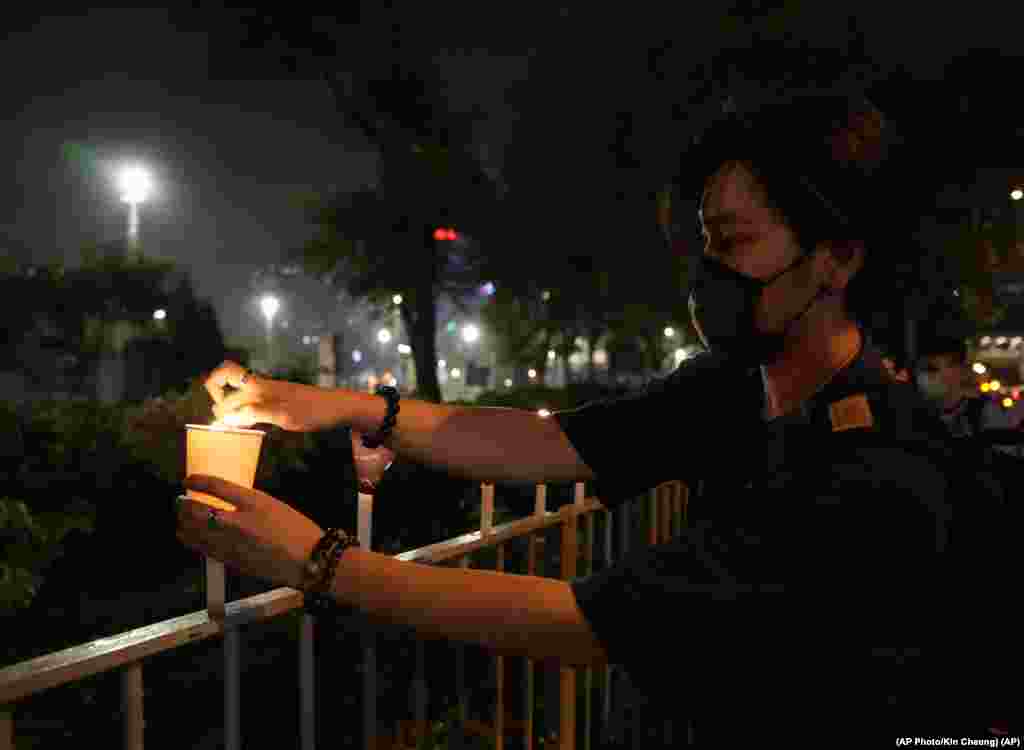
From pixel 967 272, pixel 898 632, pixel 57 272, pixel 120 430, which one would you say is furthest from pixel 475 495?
pixel 57 272

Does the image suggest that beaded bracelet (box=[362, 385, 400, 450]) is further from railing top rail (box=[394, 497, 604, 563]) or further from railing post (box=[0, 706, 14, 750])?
railing post (box=[0, 706, 14, 750])

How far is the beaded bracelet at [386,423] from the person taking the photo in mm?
2053

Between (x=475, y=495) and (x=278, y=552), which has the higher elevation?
(x=278, y=552)

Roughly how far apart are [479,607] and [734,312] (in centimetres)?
80

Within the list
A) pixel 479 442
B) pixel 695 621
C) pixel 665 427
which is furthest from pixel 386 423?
pixel 695 621

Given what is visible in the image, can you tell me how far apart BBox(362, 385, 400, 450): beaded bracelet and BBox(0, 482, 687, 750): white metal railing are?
170 millimetres

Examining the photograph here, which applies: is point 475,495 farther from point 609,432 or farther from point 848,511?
point 848,511

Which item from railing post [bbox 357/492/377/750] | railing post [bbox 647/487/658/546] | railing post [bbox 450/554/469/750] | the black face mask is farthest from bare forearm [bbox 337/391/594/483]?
railing post [bbox 647/487/658/546]

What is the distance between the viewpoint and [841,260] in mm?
1583

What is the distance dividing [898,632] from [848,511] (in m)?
0.19

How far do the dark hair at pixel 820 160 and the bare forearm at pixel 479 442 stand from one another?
814 millimetres

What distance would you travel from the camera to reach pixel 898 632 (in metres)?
1.16

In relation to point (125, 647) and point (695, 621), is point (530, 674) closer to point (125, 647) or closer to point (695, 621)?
point (125, 647)

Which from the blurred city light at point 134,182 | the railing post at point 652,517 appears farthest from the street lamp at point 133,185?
the railing post at point 652,517
